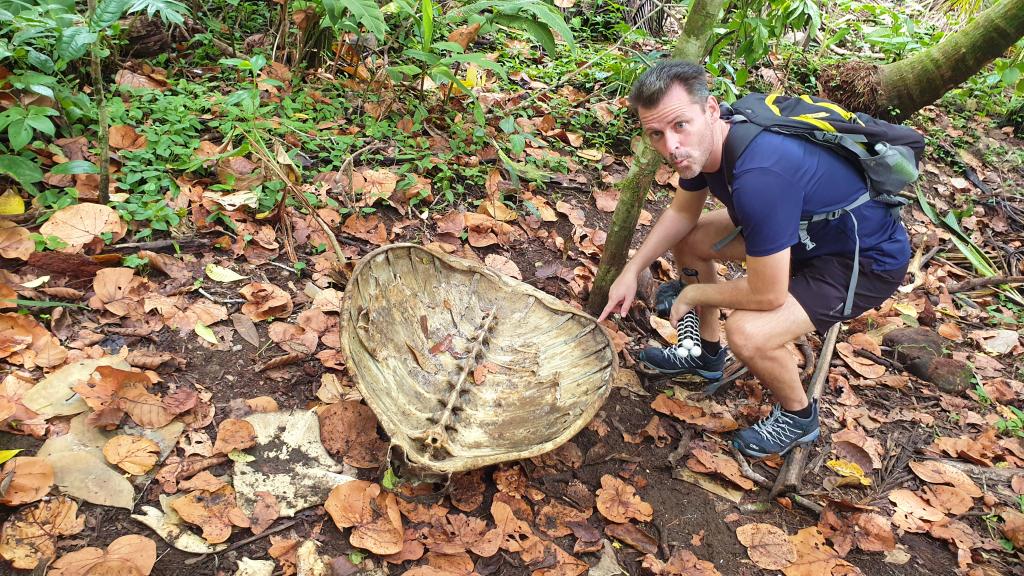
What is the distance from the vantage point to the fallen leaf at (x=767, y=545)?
251cm

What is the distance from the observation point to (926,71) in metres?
5.84

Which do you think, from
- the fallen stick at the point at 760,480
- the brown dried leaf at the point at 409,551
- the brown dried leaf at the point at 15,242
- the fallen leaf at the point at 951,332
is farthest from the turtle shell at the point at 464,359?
the fallen leaf at the point at 951,332

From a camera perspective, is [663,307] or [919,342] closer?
[663,307]

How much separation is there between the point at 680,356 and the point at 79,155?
3.23m

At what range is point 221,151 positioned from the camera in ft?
11.3

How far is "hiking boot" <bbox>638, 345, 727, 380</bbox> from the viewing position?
11.0 feet

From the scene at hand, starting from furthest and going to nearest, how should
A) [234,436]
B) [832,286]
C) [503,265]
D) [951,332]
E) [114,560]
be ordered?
[951,332] < [503,265] < [832,286] < [234,436] < [114,560]

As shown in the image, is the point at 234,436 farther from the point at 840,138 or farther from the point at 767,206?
the point at 840,138

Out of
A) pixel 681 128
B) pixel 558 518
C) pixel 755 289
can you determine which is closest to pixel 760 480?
pixel 755 289

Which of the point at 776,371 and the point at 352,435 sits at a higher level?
the point at 776,371

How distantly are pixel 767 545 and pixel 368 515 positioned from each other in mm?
1531

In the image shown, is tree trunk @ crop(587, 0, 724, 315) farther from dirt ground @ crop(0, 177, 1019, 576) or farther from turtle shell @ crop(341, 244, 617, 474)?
dirt ground @ crop(0, 177, 1019, 576)

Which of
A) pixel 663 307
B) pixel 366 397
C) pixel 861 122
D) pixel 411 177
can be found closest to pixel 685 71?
pixel 861 122

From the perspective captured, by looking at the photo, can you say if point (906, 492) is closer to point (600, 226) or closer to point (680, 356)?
point (680, 356)
